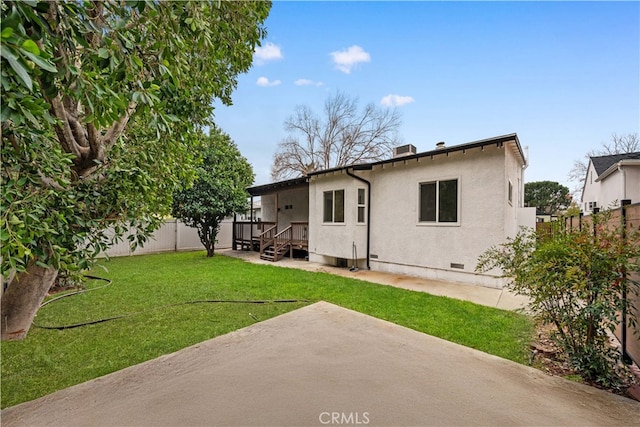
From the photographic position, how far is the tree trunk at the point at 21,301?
3.97 metres

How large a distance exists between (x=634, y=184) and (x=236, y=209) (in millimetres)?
16689

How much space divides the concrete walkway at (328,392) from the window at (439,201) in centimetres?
488

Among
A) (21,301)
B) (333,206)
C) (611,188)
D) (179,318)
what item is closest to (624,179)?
(611,188)

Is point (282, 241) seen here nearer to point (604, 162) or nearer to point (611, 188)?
point (611, 188)

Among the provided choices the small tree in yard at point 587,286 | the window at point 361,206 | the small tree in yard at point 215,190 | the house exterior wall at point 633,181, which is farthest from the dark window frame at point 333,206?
the house exterior wall at point 633,181

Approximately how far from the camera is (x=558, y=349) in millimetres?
3629

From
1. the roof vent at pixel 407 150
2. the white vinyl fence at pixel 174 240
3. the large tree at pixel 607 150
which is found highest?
the large tree at pixel 607 150

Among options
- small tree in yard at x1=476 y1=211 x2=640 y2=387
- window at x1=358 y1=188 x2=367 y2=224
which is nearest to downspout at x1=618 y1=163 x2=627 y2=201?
window at x1=358 y1=188 x2=367 y2=224

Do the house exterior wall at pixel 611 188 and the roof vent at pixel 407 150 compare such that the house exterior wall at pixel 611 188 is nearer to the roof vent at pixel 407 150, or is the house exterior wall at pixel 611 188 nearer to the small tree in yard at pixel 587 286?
the roof vent at pixel 407 150

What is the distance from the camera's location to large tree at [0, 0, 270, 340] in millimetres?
1727

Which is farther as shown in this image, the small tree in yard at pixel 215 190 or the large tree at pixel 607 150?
the large tree at pixel 607 150

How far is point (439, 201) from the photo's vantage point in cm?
815

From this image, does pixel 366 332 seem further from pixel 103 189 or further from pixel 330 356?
pixel 103 189

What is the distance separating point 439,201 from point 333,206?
3.79 metres
